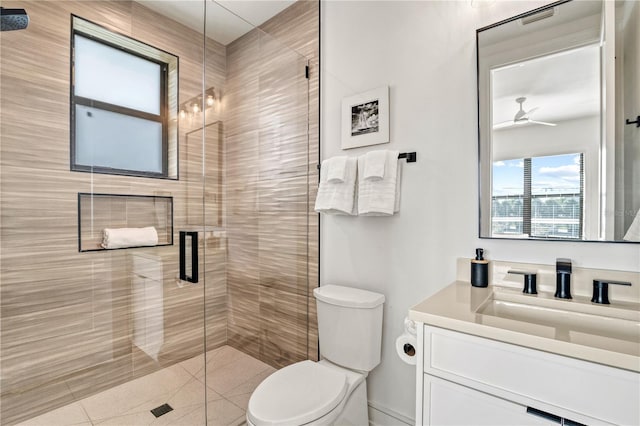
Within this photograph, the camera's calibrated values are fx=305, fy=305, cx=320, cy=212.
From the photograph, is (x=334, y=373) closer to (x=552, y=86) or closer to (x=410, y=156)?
(x=410, y=156)

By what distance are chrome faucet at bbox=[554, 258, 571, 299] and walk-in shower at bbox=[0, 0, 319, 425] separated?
1441 millimetres

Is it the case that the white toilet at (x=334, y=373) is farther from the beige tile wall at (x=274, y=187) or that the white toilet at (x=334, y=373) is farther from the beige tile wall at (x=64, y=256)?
the beige tile wall at (x=64, y=256)

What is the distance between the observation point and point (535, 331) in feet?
2.72

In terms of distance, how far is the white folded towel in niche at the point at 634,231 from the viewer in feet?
3.53

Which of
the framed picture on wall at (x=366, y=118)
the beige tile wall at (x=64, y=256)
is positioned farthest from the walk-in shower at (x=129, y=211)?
the framed picture on wall at (x=366, y=118)

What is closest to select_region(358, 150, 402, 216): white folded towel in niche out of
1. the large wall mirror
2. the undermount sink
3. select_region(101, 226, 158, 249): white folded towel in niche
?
the large wall mirror

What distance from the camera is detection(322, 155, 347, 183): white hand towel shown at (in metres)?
1.70

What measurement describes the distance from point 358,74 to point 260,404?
178 cm

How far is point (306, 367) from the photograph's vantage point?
4.96ft

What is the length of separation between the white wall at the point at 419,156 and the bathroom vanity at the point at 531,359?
0.25 meters

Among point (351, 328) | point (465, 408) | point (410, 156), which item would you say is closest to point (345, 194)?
point (410, 156)

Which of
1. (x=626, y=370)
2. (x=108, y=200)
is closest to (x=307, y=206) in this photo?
(x=108, y=200)

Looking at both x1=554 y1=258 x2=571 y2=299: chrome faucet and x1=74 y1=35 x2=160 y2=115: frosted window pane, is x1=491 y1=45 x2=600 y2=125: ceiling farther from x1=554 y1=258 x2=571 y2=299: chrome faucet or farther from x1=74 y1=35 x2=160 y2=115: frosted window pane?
x1=74 y1=35 x2=160 y2=115: frosted window pane

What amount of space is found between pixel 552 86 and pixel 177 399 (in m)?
2.31
